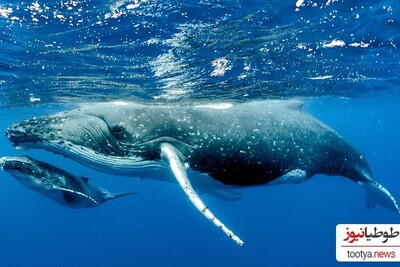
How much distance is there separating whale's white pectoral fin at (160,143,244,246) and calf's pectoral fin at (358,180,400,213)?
6.60 metres

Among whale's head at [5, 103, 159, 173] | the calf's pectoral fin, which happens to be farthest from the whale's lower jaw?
the calf's pectoral fin

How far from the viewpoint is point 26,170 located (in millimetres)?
5129

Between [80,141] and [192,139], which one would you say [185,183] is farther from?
[80,141]

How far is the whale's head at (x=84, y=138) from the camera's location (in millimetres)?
5516

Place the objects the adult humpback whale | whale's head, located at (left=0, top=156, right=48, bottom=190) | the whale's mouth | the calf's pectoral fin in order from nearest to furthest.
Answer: whale's head, located at (left=0, top=156, right=48, bottom=190) < the whale's mouth < the adult humpback whale < the calf's pectoral fin

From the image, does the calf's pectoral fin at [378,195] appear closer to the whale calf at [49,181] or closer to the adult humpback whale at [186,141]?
the adult humpback whale at [186,141]

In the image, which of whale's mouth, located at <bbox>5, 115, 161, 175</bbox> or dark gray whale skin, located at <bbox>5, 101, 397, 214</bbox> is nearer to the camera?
whale's mouth, located at <bbox>5, 115, 161, 175</bbox>

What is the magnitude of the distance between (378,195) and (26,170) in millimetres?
9294

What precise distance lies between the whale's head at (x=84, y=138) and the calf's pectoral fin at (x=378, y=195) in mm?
7069

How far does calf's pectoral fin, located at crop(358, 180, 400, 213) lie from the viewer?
10078mm

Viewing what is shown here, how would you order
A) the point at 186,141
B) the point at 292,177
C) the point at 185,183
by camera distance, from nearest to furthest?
the point at 185,183, the point at 186,141, the point at 292,177

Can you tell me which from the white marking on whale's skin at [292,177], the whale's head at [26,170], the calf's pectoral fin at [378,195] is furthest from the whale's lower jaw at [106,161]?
the calf's pectoral fin at [378,195]

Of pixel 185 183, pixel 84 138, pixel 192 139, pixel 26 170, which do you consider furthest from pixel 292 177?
pixel 26 170

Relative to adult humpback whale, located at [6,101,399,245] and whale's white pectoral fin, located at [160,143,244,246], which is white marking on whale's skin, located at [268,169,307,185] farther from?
whale's white pectoral fin, located at [160,143,244,246]
